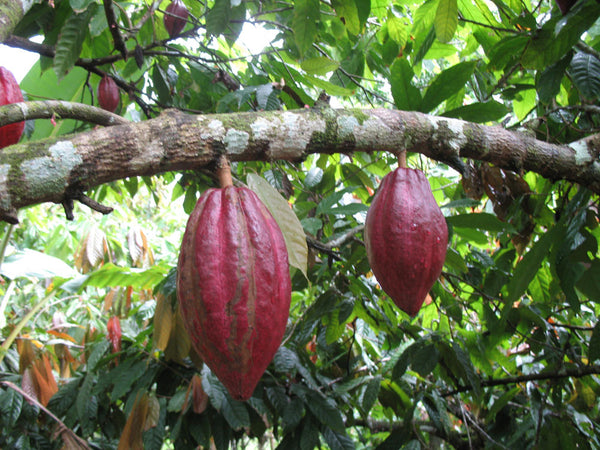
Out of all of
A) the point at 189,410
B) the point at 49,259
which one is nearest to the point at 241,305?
the point at 189,410

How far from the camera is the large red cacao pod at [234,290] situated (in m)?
0.56

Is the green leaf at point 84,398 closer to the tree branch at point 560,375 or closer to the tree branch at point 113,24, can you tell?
the tree branch at point 113,24

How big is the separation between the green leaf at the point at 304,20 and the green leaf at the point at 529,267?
0.87 m

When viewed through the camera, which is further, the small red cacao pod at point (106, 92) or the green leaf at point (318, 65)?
the small red cacao pod at point (106, 92)

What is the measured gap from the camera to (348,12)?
1448 mm

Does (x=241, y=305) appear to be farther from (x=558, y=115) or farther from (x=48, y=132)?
(x=48, y=132)

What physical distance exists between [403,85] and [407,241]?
1.37ft

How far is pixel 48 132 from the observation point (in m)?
1.88

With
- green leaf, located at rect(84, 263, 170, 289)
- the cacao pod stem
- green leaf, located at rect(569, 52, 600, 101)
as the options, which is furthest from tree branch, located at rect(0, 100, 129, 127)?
green leaf, located at rect(84, 263, 170, 289)

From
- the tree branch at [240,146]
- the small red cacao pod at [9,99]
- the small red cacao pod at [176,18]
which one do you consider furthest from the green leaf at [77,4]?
the tree branch at [240,146]

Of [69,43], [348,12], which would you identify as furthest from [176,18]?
[348,12]

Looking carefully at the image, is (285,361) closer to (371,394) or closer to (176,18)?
(371,394)

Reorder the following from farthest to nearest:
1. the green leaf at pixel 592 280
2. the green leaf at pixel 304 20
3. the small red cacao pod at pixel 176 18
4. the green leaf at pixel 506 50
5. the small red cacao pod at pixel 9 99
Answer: the small red cacao pod at pixel 176 18
the green leaf at pixel 304 20
the green leaf at pixel 506 50
the green leaf at pixel 592 280
the small red cacao pod at pixel 9 99

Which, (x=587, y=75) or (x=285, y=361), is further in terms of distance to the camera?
(x=285, y=361)
